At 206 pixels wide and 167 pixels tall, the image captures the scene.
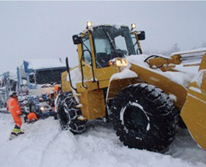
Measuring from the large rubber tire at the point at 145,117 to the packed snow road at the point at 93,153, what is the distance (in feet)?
0.58

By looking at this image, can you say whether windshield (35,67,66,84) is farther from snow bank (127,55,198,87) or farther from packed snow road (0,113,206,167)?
snow bank (127,55,198,87)

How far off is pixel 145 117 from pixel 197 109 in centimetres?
95

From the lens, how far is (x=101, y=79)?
4449 millimetres

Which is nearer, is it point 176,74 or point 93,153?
point 176,74

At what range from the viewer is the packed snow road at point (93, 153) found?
9.80 ft

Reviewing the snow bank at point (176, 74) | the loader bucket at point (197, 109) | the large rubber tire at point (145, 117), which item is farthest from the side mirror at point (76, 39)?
the loader bucket at point (197, 109)

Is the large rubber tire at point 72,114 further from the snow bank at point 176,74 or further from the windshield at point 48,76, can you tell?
the windshield at point 48,76

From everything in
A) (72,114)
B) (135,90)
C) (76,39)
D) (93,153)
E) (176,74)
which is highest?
(76,39)

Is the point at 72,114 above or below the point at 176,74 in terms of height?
below

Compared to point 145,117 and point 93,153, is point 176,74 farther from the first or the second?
point 93,153

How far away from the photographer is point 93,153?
12.3 ft

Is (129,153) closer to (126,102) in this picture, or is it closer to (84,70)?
(126,102)

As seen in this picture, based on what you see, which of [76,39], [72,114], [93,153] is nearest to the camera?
[93,153]

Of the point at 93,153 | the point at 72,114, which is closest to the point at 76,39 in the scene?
the point at 72,114
